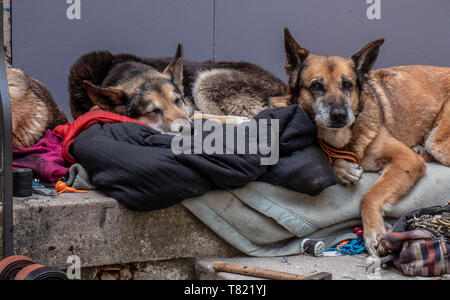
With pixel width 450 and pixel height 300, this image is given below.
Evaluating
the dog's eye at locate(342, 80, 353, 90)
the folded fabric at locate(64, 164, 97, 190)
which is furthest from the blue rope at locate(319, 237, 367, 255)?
the folded fabric at locate(64, 164, 97, 190)

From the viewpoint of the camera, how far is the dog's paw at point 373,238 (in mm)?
2625

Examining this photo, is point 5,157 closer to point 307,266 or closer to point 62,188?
point 62,188

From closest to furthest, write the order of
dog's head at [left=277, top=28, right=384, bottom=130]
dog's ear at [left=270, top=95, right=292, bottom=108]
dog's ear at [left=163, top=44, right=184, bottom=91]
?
dog's head at [left=277, top=28, right=384, bottom=130]
dog's ear at [left=270, top=95, right=292, bottom=108]
dog's ear at [left=163, top=44, right=184, bottom=91]

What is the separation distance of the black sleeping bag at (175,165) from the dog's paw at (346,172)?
133 millimetres

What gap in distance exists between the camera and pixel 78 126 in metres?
2.87

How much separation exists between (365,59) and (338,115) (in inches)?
20.2

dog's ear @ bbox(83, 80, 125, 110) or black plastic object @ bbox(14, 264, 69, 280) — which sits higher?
dog's ear @ bbox(83, 80, 125, 110)

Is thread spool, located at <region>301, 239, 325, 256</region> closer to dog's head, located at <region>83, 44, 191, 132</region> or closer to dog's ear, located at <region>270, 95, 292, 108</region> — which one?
dog's ear, located at <region>270, 95, 292, 108</region>

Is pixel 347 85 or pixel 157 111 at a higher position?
pixel 347 85

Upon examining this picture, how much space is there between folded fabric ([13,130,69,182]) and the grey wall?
1.09 meters

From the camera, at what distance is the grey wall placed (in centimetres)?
376

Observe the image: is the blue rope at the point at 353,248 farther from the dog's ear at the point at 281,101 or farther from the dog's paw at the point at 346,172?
the dog's ear at the point at 281,101

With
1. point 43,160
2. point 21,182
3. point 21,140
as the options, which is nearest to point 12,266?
point 21,182
